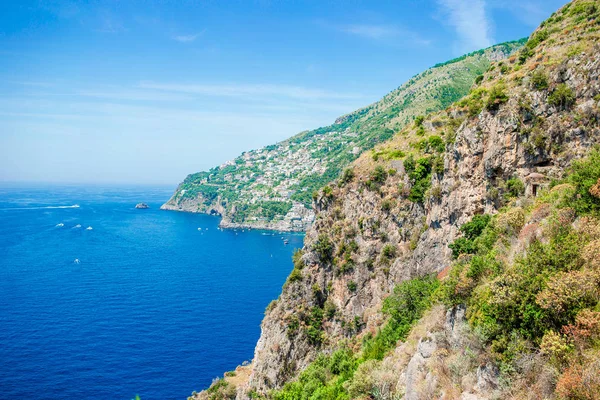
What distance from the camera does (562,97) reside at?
26.3 m

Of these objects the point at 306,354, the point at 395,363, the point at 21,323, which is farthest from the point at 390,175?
the point at 21,323

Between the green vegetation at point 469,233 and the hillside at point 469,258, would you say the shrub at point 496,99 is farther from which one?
the green vegetation at point 469,233

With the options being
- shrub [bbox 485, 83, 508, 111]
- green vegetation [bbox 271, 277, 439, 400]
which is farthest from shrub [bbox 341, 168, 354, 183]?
shrub [bbox 485, 83, 508, 111]

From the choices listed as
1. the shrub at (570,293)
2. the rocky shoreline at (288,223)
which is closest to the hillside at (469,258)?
the shrub at (570,293)

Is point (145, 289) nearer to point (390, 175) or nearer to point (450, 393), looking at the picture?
point (390, 175)

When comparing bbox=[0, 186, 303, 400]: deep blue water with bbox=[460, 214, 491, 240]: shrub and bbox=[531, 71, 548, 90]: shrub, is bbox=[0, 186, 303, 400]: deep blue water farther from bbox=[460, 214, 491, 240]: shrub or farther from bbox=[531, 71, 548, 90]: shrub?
bbox=[531, 71, 548, 90]: shrub

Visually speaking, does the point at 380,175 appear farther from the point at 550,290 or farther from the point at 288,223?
the point at 288,223

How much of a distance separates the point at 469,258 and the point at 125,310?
252ft

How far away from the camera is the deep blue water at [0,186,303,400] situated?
5797cm

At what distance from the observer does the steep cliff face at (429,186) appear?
26.5m

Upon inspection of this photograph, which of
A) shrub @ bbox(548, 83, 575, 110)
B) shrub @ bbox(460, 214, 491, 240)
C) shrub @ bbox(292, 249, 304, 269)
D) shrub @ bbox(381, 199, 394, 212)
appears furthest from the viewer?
shrub @ bbox(292, 249, 304, 269)

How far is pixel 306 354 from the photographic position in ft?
147

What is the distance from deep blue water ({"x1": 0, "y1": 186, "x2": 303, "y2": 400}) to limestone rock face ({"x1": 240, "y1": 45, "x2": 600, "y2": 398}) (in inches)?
934

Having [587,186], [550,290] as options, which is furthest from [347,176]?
[550,290]
